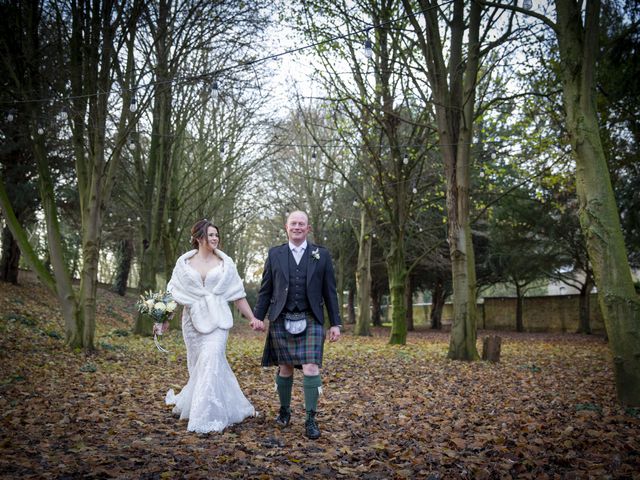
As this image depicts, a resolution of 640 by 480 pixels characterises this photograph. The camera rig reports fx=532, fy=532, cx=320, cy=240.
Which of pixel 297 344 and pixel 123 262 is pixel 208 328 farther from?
pixel 123 262

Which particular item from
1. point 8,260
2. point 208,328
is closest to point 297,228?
point 208,328

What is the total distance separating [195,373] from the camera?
Answer: 6.00m

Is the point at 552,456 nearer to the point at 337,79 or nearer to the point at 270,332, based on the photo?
the point at 270,332

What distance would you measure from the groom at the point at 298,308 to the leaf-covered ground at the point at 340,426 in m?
0.53

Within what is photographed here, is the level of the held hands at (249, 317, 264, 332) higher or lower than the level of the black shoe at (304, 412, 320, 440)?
higher

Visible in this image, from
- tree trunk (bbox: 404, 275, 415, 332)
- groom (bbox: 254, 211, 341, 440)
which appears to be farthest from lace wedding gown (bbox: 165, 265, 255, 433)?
tree trunk (bbox: 404, 275, 415, 332)

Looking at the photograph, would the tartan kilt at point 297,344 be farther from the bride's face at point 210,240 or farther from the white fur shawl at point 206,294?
the bride's face at point 210,240

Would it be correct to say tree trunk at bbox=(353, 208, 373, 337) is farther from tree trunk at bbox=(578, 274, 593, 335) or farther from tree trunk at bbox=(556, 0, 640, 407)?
tree trunk at bbox=(556, 0, 640, 407)

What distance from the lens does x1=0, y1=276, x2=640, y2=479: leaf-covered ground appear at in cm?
416

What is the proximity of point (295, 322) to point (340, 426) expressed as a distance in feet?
4.42

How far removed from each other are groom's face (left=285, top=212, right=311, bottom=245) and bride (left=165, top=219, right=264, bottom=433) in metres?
0.94

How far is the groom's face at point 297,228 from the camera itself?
5.60 meters

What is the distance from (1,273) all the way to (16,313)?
6836 millimetres

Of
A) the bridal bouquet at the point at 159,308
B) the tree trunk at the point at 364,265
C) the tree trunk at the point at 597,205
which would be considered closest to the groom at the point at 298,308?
the bridal bouquet at the point at 159,308
